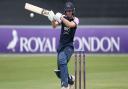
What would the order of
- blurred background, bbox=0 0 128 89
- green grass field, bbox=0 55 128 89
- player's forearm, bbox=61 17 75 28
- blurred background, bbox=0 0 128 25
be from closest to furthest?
player's forearm, bbox=61 17 75 28 → green grass field, bbox=0 55 128 89 → blurred background, bbox=0 0 128 89 → blurred background, bbox=0 0 128 25

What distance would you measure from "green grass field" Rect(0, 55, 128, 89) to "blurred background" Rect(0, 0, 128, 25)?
2.33 m

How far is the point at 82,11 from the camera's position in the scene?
74.0 ft

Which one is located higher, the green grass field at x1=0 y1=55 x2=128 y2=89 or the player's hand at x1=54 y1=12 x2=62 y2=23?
the player's hand at x1=54 y1=12 x2=62 y2=23

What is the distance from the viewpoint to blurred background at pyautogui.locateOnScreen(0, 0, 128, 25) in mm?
22312

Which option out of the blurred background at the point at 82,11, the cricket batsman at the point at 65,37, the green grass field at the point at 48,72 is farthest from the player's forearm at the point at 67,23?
the blurred background at the point at 82,11

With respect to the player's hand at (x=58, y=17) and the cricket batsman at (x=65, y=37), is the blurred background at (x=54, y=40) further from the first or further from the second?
the player's hand at (x=58, y=17)

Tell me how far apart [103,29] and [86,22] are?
1.50 m

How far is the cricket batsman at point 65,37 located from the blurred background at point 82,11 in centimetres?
1111

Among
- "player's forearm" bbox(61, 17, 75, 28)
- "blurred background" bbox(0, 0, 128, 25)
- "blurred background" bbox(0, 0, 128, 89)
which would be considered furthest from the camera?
"blurred background" bbox(0, 0, 128, 25)

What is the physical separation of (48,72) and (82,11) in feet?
21.7

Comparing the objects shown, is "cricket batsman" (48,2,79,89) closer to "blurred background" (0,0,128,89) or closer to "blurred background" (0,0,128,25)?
"blurred background" (0,0,128,89)

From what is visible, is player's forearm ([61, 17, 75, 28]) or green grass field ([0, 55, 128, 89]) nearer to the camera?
player's forearm ([61, 17, 75, 28])

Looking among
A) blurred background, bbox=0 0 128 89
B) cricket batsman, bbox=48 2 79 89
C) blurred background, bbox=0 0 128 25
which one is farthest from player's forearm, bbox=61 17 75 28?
blurred background, bbox=0 0 128 25

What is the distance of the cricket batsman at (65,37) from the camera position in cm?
1099
